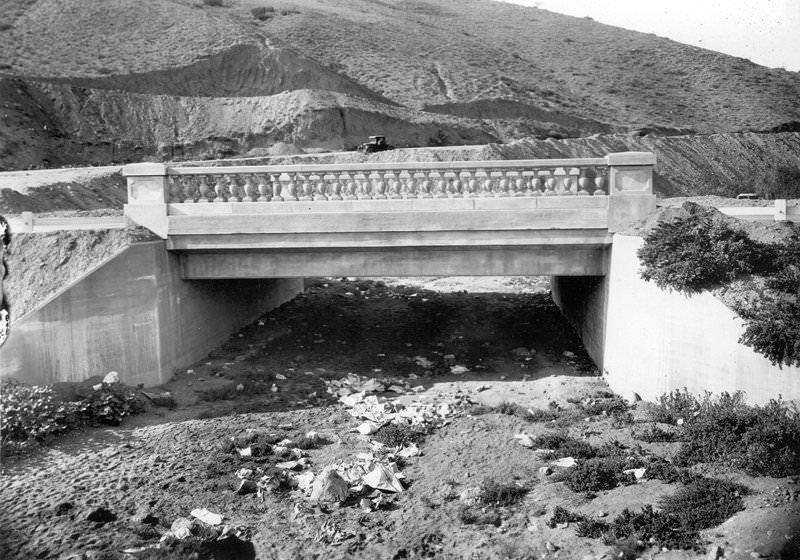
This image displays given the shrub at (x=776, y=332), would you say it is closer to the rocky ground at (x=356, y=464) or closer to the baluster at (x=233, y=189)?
the rocky ground at (x=356, y=464)

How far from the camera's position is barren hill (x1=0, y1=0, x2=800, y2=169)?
39906mm

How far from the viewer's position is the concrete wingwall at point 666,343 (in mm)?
8992

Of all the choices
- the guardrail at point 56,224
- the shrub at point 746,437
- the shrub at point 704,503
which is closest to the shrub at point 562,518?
the shrub at point 704,503

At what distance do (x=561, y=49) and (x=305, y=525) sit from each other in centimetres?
7726

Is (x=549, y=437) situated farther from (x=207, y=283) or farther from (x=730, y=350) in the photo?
(x=207, y=283)

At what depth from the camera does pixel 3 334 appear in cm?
414

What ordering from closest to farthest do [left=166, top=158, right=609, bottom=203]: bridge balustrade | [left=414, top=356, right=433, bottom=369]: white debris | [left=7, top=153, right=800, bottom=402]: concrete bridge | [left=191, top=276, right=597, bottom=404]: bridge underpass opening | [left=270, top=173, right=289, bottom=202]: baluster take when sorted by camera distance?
[left=7, top=153, right=800, bottom=402]: concrete bridge
[left=166, top=158, right=609, bottom=203]: bridge balustrade
[left=270, top=173, right=289, bottom=202]: baluster
[left=191, top=276, right=597, bottom=404]: bridge underpass opening
[left=414, top=356, right=433, bottom=369]: white debris

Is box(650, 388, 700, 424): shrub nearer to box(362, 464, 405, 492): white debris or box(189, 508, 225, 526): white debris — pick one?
box(362, 464, 405, 492): white debris

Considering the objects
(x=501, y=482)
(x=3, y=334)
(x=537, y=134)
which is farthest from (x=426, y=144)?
(x=3, y=334)

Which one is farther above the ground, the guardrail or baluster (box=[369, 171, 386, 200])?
baluster (box=[369, 171, 386, 200])

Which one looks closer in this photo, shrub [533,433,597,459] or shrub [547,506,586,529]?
shrub [547,506,586,529]

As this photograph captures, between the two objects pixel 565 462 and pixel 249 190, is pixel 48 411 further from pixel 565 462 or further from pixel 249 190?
pixel 565 462

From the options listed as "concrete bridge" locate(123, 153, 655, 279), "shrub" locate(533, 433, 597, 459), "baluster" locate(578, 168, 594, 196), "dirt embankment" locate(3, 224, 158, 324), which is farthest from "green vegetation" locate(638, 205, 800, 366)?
"dirt embankment" locate(3, 224, 158, 324)

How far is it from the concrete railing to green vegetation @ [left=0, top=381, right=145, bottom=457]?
3.02 metres
